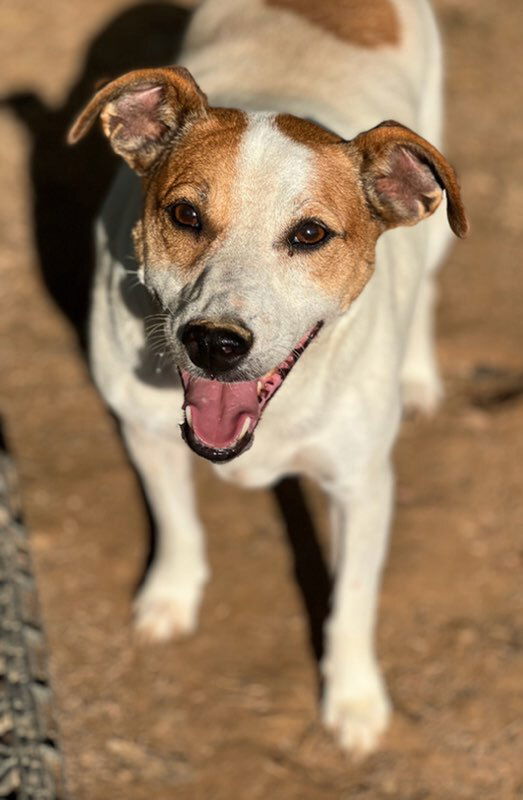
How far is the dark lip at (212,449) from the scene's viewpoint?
4.24 meters

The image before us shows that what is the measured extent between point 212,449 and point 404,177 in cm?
122

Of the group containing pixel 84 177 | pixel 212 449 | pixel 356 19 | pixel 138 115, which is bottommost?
pixel 84 177

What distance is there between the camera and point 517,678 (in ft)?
19.1

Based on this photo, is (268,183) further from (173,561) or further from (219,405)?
(173,561)

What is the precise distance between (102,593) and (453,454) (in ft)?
7.03

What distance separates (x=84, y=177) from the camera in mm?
8227

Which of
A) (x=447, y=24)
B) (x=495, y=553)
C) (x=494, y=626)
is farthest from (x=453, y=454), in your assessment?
(x=447, y=24)

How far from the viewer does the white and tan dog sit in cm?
408

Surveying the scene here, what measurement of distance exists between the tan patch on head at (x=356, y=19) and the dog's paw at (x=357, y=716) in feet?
10.1

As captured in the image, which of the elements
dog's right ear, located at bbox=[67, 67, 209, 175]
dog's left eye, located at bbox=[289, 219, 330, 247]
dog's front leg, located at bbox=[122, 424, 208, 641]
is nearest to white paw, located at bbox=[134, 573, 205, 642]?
dog's front leg, located at bbox=[122, 424, 208, 641]

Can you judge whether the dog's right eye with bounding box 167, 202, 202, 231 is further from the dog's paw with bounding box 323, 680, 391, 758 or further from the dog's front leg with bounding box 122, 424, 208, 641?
the dog's paw with bounding box 323, 680, 391, 758

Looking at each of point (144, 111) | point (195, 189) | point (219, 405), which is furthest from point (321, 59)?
point (219, 405)

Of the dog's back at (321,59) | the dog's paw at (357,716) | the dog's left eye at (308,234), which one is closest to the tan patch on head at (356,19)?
the dog's back at (321,59)

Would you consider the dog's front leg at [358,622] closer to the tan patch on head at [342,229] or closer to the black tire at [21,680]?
the tan patch on head at [342,229]
